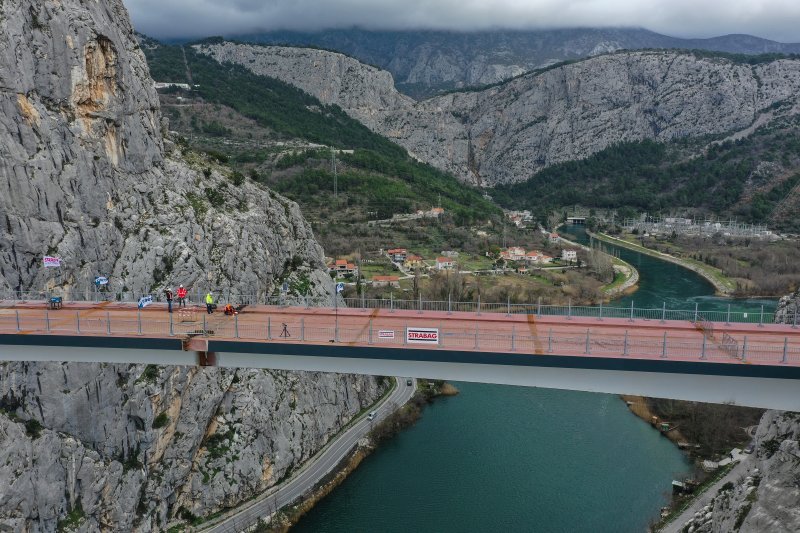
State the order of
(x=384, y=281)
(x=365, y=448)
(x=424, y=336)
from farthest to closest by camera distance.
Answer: (x=384, y=281) < (x=365, y=448) < (x=424, y=336)

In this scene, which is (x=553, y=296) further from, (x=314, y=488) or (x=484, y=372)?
(x=484, y=372)

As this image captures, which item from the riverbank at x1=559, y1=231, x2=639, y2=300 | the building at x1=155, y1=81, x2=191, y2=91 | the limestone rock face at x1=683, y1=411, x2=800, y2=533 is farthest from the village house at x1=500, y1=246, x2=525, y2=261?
the building at x1=155, y1=81, x2=191, y2=91

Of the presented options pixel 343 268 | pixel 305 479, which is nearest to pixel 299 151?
pixel 343 268

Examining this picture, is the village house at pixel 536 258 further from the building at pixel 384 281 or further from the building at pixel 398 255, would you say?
the building at pixel 384 281

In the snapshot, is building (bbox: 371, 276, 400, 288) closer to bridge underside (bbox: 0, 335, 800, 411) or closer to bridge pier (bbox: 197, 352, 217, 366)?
bridge pier (bbox: 197, 352, 217, 366)

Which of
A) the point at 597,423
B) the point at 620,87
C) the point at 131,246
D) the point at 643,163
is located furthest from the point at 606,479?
the point at 620,87

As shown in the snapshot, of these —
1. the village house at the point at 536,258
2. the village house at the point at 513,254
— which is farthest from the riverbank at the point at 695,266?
the village house at the point at 513,254

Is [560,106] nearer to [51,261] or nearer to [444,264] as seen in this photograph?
[444,264]
